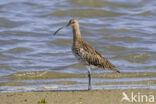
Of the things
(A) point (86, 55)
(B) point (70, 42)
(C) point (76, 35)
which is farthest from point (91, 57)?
(B) point (70, 42)

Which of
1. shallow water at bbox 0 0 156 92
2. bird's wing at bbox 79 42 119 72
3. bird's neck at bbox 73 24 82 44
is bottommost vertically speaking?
shallow water at bbox 0 0 156 92

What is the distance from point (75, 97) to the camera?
768 centimetres

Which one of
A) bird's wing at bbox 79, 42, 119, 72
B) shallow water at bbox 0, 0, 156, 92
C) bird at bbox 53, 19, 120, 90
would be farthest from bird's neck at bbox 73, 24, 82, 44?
shallow water at bbox 0, 0, 156, 92

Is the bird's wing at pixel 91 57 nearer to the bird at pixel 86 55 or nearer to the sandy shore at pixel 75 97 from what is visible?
the bird at pixel 86 55

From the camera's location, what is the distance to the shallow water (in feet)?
32.5

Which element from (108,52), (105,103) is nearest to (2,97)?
(105,103)

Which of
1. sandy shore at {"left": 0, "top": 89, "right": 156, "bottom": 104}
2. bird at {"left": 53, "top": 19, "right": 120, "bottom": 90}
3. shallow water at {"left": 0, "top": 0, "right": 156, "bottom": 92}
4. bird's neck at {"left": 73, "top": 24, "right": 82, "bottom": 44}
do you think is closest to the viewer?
sandy shore at {"left": 0, "top": 89, "right": 156, "bottom": 104}

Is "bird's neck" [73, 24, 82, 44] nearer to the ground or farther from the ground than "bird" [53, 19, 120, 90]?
farther from the ground

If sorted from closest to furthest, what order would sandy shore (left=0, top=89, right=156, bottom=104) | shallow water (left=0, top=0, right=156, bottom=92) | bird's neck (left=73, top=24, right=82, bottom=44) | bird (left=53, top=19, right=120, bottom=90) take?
sandy shore (left=0, top=89, right=156, bottom=104)
bird (left=53, top=19, right=120, bottom=90)
bird's neck (left=73, top=24, right=82, bottom=44)
shallow water (left=0, top=0, right=156, bottom=92)

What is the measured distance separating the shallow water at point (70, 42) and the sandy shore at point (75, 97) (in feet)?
2.62

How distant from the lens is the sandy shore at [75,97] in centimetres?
740

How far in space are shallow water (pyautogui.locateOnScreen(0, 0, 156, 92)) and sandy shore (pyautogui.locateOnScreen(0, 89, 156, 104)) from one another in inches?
31.4

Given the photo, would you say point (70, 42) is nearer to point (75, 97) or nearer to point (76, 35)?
point (76, 35)

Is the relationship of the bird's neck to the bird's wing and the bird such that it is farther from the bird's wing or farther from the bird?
the bird's wing
